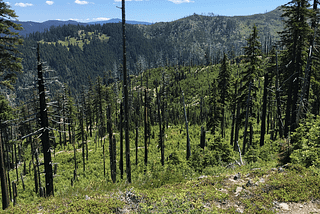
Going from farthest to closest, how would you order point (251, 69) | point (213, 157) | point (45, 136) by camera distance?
1. point (251, 69)
2. point (213, 157)
3. point (45, 136)

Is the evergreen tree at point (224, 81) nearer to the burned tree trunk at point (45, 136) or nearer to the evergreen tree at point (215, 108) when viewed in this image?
the evergreen tree at point (215, 108)

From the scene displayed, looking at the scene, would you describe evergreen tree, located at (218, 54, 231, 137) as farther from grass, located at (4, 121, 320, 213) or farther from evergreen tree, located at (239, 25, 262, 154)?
grass, located at (4, 121, 320, 213)

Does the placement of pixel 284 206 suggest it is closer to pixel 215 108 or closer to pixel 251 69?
pixel 251 69

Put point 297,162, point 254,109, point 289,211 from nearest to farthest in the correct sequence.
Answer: point 289,211
point 297,162
point 254,109

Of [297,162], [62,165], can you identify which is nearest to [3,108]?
[62,165]

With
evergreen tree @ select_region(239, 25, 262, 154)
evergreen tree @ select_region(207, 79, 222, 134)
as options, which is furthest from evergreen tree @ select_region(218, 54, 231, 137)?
evergreen tree @ select_region(239, 25, 262, 154)

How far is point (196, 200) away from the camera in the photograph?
774 cm

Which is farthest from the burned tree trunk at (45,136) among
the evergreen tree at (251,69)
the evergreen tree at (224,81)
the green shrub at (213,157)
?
the evergreen tree at (224,81)

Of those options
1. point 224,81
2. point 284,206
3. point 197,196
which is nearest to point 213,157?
point 197,196

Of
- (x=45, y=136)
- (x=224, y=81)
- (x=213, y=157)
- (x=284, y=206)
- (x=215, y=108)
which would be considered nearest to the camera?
(x=284, y=206)

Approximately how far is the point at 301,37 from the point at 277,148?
11.3m

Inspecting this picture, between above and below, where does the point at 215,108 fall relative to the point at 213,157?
above

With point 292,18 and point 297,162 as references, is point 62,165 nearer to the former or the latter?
point 297,162

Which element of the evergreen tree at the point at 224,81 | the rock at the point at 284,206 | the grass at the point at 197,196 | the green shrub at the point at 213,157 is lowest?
the green shrub at the point at 213,157
